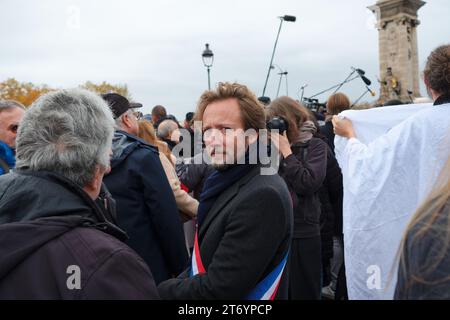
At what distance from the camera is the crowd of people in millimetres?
1195

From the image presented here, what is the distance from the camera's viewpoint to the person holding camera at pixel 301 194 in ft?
11.6

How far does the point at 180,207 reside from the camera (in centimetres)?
376

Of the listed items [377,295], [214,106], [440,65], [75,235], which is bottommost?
[377,295]

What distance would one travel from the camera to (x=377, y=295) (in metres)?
2.76

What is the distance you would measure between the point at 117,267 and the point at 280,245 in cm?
104

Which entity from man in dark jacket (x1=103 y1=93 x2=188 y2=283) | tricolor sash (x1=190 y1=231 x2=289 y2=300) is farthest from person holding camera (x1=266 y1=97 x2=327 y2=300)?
tricolor sash (x1=190 y1=231 x2=289 y2=300)

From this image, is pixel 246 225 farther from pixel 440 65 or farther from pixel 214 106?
pixel 440 65

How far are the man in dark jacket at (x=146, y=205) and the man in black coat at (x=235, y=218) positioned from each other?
2.17 feet

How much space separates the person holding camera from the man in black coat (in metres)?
1.20

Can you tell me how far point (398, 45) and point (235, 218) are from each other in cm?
2807

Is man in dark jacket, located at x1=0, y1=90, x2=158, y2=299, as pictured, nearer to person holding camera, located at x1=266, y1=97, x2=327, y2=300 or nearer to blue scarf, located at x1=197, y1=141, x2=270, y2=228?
blue scarf, located at x1=197, y1=141, x2=270, y2=228

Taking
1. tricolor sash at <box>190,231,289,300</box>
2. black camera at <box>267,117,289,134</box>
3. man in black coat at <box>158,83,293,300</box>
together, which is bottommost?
tricolor sash at <box>190,231,289,300</box>
